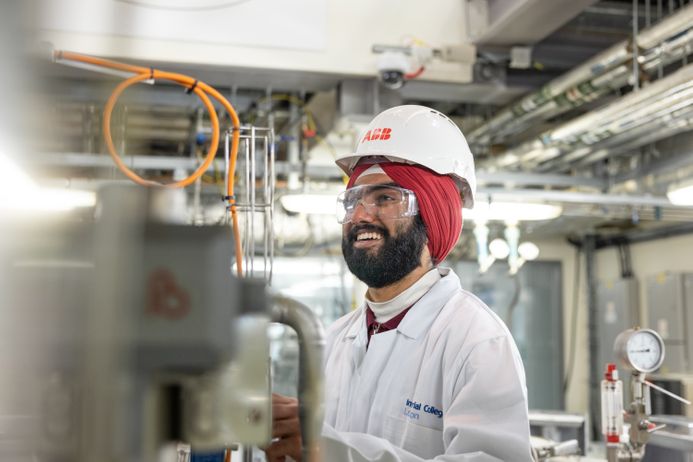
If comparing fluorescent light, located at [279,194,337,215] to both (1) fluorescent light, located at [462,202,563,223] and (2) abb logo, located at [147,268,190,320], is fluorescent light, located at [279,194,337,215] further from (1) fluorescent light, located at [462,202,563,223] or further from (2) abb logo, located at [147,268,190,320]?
(2) abb logo, located at [147,268,190,320]

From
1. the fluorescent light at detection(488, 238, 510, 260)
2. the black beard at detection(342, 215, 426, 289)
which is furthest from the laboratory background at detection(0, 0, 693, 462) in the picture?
the black beard at detection(342, 215, 426, 289)

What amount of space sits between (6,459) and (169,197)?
0.22 metres

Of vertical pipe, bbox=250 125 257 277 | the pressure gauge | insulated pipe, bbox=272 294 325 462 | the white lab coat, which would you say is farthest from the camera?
the pressure gauge

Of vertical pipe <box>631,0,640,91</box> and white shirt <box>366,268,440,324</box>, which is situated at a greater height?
vertical pipe <box>631,0,640,91</box>

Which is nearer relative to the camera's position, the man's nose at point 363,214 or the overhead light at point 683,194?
the man's nose at point 363,214

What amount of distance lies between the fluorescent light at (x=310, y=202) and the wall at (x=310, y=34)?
2.29ft

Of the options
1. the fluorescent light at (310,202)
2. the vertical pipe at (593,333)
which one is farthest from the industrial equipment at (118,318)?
the vertical pipe at (593,333)

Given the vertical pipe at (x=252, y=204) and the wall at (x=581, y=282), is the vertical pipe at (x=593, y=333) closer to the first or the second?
the wall at (x=581, y=282)

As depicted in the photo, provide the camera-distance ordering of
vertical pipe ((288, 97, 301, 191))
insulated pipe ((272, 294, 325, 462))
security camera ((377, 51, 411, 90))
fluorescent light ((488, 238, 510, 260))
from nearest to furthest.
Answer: insulated pipe ((272, 294, 325, 462))
security camera ((377, 51, 411, 90))
vertical pipe ((288, 97, 301, 191))
fluorescent light ((488, 238, 510, 260))

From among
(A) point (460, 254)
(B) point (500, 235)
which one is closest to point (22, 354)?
(B) point (500, 235)

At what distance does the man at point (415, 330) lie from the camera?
1.57 m

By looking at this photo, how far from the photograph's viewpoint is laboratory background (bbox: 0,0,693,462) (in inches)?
21.9

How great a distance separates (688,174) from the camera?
5648 mm

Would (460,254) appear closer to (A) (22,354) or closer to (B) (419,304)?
(B) (419,304)
